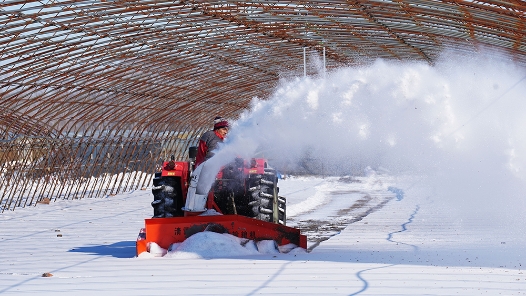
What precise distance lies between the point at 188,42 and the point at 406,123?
12140 millimetres

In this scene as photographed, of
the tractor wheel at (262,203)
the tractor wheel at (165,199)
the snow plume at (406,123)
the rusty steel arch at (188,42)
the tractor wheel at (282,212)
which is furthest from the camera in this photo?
the rusty steel arch at (188,42)

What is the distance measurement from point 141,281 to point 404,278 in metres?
2.98

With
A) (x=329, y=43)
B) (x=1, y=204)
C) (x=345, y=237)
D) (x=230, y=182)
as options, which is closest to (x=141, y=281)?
(x=230, y=182)

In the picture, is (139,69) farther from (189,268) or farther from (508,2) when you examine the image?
(189,268)

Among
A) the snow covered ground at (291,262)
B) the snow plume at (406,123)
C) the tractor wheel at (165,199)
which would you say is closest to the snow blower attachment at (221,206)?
the tractor wheel at (165,199)

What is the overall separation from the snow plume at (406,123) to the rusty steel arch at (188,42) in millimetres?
2443

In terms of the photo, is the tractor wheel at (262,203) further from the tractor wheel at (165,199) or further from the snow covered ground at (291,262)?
the tractor wheel at (165,199)

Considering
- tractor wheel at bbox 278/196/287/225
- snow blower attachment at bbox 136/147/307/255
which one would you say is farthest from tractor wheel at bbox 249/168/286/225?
tractor wheel at bbox 278/196/287/225

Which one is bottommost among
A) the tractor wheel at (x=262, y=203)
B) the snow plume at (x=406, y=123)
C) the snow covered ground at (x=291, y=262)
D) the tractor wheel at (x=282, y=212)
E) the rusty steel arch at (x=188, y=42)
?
the snow covered ground at (x=291, y=262)

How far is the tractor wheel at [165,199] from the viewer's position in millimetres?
12773

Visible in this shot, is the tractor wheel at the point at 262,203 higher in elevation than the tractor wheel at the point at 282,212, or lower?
higher

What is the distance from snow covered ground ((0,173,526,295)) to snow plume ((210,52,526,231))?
1.43 meters

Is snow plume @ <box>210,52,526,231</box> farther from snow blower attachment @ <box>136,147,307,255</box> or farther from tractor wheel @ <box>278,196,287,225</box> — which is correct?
tractor wheel @ <box>278,196,287,225</box>

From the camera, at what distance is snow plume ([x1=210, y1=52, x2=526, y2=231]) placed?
42.9ft
